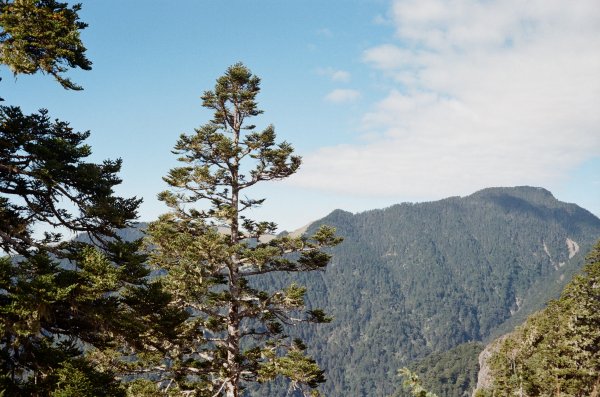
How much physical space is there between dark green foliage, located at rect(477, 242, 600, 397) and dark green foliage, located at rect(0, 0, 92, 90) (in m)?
41.9

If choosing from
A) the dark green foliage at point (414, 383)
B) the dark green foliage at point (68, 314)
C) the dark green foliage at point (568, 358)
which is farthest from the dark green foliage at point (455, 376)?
the dark green foliage at point (414, 383)

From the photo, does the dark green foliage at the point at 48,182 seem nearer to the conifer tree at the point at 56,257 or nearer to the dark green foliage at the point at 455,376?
the conifer tree at the point at 56,257

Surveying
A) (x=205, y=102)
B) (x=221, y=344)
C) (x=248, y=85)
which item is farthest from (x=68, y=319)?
(x=248, y=85)

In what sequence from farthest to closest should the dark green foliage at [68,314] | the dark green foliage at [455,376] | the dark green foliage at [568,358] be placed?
the dark green foliage at [455,376] → the dark green foliage at [568,358] → the dark green foliage at [68,314]

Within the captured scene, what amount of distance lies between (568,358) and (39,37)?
4624cm

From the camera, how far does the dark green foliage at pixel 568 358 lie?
1437 inches

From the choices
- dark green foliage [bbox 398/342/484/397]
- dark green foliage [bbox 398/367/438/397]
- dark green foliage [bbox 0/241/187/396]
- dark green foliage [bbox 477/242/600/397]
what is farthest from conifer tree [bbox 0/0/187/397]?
dark green foliage [bbox 398/342/484/397]

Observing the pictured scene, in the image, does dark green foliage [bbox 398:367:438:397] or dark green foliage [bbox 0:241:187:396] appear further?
dark green foliage [bbox 0:241:187:396]

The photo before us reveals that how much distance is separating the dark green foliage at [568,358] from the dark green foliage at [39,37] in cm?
4187

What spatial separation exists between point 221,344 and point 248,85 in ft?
A: 40.9

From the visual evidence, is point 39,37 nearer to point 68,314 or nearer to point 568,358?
point 68,314

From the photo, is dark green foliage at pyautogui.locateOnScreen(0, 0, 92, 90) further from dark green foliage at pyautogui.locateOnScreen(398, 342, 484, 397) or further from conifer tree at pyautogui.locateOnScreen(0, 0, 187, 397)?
dark green foliage at pyautogui.locateOnScreen(398, 342, 484, 397)

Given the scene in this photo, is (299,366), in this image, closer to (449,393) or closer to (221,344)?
(221,344)

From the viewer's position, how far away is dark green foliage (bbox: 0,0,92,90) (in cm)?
919
